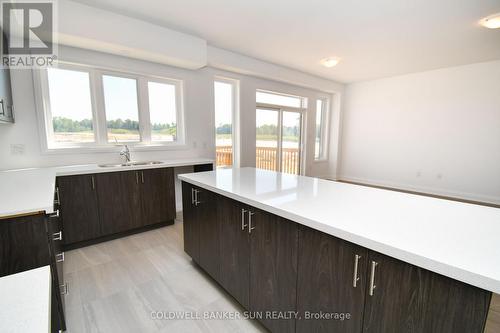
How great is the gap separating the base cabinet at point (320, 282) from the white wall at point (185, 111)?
211 centimetres

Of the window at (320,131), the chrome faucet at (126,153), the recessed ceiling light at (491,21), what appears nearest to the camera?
the recessed ceiling light at (491,21)

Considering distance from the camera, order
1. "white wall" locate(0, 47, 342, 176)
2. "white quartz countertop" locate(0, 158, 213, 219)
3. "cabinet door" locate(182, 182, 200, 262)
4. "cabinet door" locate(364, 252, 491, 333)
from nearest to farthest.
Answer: "cabinet door" locate(364, 252, 491, 333) → "white quartz countertop" locate(0, 158, 213, 219) → "cabinet door" locate(182, 182, 200, 262) → "white wall" locate(0, 47, 342, 176)

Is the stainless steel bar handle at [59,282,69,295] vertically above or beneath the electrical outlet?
beneath

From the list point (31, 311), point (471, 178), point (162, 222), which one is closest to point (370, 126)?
point (471, 178)

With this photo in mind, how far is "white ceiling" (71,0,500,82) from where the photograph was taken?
8.01ft

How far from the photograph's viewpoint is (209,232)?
1.86 metres

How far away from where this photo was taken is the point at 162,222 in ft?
10.4

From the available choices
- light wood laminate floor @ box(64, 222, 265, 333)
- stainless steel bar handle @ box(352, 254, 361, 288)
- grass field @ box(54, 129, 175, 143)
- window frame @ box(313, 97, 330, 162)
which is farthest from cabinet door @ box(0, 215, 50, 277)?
window frame @ box(313, 97, 330, 162)

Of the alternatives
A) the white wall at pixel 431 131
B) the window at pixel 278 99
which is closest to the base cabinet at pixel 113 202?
the window at pixel 278 99

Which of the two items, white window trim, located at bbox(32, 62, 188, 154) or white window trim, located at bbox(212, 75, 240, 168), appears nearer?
white window trim, located at bbox(32, 62, 188, 154)

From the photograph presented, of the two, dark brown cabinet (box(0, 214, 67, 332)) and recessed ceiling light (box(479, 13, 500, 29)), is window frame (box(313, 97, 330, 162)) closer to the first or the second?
recessed ceiling light (box(479, 13, 500, 29))

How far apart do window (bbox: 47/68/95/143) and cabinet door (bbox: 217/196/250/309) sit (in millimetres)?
2514

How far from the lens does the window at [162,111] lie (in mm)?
3496

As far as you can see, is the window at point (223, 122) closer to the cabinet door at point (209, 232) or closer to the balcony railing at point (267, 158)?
the balcony railing at point (267, 158)
